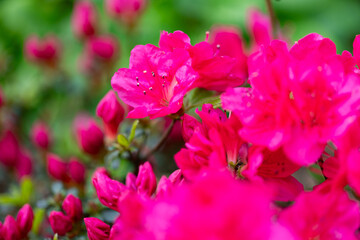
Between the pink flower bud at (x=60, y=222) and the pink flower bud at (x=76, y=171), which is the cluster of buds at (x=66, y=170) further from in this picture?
the pink flower bud at (x=60, y=222)

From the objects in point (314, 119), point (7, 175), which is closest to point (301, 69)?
point (314, 119)

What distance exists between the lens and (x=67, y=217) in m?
0.80

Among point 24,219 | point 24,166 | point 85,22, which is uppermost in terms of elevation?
point 85,22

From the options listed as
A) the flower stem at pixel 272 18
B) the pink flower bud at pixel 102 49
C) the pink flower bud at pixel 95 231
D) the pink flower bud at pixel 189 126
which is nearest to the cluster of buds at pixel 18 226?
the pink flower bud at pixel 95 231

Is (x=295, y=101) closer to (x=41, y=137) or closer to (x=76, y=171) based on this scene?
(x=76, y=171)

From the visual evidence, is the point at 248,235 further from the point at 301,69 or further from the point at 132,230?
the point at 301,69

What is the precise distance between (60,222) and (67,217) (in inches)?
0.7

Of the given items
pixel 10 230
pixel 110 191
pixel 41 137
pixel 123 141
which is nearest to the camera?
pixel 110 191

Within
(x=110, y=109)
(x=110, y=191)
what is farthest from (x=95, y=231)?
(x=110, y=109)

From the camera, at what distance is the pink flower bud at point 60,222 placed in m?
0.78

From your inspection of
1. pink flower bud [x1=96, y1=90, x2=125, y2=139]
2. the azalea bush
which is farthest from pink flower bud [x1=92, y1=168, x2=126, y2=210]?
pink flower bud [x1=96, y1=90, x2=125, y2=139]

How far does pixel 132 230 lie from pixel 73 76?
50.5 inches

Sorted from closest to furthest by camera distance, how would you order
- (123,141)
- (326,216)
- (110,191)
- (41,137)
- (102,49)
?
(326,216)
(110,191)
(123,141)
(41,137)
(102,49)

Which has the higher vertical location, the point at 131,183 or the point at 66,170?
the point at 131,183
